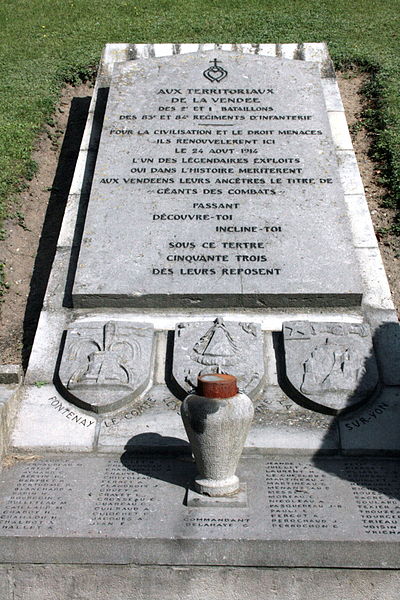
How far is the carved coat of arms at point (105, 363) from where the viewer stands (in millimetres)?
5609

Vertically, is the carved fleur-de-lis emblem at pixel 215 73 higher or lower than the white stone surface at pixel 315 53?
lower

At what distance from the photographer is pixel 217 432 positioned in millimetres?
4402

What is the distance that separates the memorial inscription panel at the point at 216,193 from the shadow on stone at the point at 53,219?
1.10 metres

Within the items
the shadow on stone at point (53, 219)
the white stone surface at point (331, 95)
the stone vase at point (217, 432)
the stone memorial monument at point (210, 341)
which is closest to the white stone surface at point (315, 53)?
the white stone surface at point (331, 95)

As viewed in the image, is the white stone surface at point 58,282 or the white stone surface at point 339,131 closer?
the white stone surface at point 58,282

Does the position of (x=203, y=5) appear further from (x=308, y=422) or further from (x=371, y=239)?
(x=308, y=422)

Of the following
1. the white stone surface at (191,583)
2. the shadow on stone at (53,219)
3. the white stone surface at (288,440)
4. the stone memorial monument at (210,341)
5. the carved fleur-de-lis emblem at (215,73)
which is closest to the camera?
the white stone surface at (191,583)

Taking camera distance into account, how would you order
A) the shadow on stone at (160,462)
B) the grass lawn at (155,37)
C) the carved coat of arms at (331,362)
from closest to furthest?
the shadow on stone at (160,462)
the carved coat of arms at (331,362)
the grass lawn at (155,37)

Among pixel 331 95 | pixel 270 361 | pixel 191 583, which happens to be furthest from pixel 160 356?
pixel 331 95

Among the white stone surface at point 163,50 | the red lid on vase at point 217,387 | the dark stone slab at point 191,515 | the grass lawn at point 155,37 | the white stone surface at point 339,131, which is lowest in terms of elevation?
the dark stone slab at point 191,515

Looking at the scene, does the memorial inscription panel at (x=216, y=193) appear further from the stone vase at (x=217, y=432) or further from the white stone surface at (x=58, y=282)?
the stone vase at (x=217, y=432)

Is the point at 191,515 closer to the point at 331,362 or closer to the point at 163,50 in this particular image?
the point at 331,362

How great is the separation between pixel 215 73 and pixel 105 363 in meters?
4.25

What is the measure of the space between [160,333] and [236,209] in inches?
64.3
